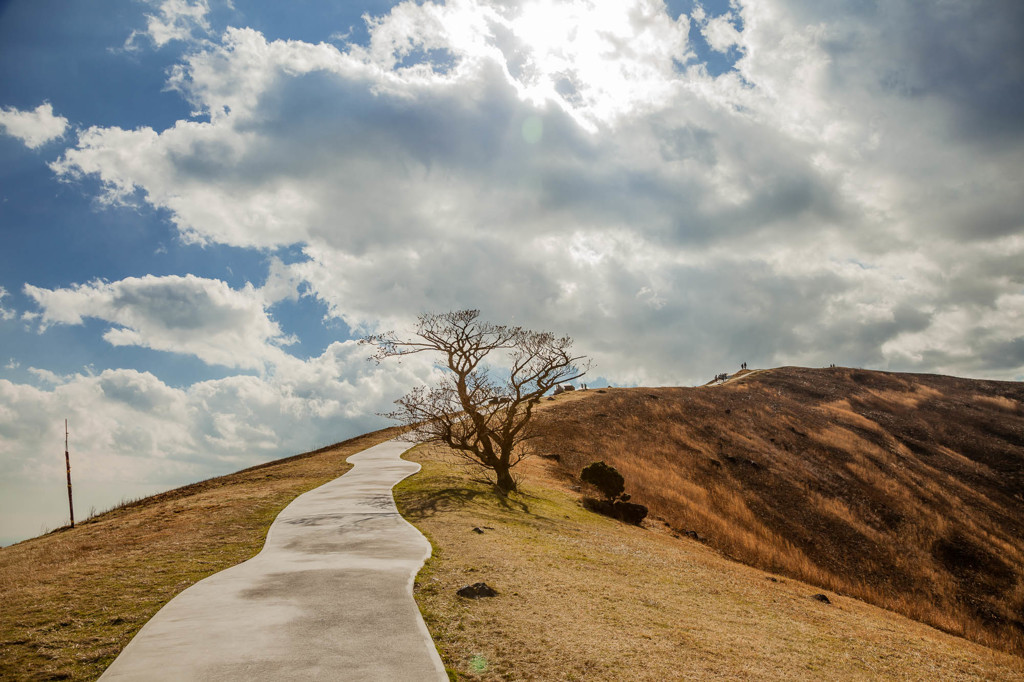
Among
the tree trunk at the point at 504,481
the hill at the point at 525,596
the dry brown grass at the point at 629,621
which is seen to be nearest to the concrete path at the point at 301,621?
the hill at the point at 525,596

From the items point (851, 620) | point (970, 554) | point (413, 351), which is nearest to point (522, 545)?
point (851, 620)

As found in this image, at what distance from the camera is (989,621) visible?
95.5 feet

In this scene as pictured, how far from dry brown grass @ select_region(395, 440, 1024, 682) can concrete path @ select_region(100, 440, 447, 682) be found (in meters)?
0.66

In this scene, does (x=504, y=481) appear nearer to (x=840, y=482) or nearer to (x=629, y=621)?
(x=629, y=621)

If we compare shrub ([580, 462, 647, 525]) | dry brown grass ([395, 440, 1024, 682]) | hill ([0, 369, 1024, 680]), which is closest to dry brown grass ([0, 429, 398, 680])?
hill ([0, 369, 1024, 680])

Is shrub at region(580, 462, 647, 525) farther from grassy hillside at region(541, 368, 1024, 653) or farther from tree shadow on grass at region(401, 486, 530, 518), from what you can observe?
tree shadow on grass at region(401, 486, 530, 518)

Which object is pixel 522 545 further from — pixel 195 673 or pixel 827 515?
pixel 827 515

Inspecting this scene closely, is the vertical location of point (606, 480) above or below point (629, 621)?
below

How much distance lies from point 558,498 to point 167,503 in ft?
57.2

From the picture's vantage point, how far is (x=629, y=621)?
1063 centimetres

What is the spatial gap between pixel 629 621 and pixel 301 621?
18.5 ft

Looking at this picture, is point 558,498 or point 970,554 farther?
point 970,554

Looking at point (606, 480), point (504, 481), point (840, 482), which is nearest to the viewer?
point (504, 481)

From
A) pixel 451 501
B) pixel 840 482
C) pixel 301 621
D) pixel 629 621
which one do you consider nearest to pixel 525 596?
pixel 629 621
